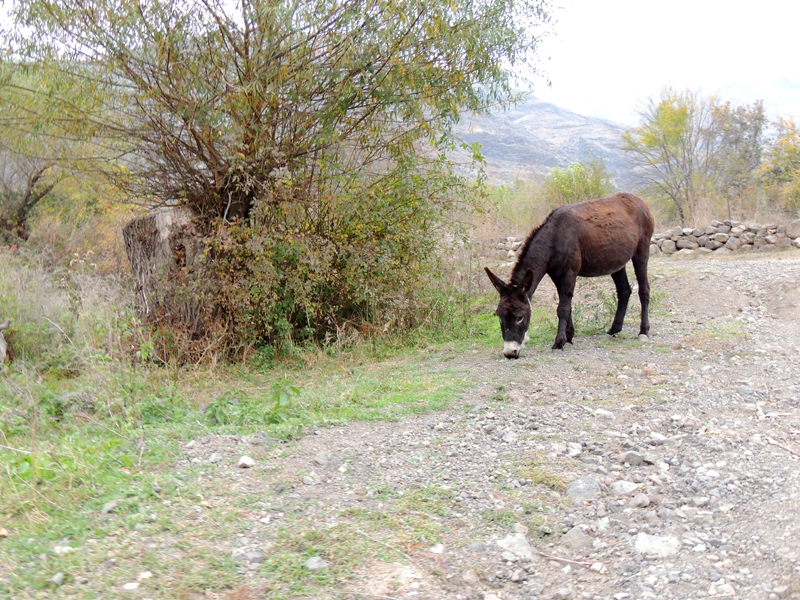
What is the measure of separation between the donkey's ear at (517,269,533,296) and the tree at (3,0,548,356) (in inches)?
84.2

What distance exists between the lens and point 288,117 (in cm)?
794

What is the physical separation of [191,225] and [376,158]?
8.95 feet

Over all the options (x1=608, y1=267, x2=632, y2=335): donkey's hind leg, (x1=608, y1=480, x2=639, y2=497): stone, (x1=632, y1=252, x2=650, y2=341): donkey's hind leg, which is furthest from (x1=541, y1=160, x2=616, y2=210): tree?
(x1=608, y1=480, x2=639, y2=497): stone

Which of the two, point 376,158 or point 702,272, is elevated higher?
point 376,158

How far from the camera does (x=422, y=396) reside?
232 inches

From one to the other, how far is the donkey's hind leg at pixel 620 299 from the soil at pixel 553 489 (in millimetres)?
2246

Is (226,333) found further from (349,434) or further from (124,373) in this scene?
(349,434)

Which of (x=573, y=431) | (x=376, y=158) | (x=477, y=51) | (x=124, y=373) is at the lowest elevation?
(x=573, y=431)

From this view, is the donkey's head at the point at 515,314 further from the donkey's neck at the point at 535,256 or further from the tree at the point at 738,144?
the tree at the point at 738,144

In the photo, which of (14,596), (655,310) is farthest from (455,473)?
(655,310)

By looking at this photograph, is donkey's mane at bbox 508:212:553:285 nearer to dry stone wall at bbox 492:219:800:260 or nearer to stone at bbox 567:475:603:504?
stone at bbox 567:475:603:504

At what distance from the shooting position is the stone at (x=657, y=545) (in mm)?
3156

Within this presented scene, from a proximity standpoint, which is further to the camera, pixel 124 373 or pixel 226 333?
pixel 226 333

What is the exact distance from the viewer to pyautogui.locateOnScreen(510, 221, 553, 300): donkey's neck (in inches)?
314
